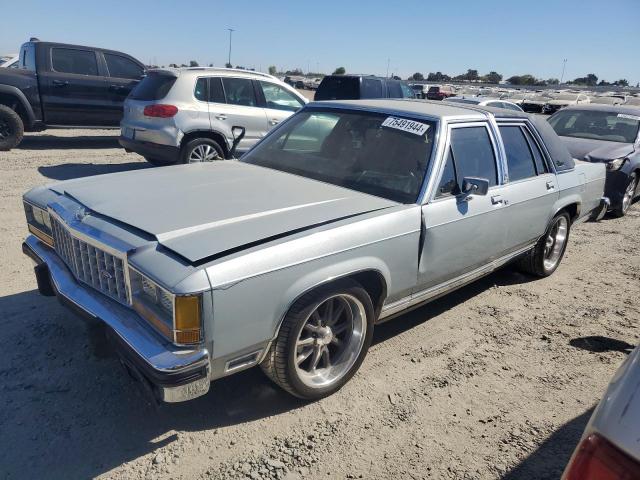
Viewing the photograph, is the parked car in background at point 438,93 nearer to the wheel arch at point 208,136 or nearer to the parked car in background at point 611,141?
the parked car in background at point 611,141

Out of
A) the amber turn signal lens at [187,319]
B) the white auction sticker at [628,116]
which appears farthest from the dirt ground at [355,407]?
the white auction sticker at [628,116]

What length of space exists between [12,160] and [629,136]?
10498 mm

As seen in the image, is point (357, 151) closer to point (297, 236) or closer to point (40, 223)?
point (297, 236)

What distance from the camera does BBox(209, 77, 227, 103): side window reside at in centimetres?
789

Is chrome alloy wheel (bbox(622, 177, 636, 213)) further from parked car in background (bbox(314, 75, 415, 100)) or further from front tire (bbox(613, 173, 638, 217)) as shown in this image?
parked car in background (bbox(314, 75, 415, 100))

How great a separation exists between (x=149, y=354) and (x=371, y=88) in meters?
10.4

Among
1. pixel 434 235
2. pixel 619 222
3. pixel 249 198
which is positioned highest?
pixel 249 198

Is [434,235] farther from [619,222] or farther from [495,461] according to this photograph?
[619,222]

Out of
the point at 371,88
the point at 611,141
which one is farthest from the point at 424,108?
the point at 371,88

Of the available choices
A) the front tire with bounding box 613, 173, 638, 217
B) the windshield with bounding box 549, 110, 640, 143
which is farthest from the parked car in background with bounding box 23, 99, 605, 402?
the windshield with bounding box 549, 110, 640, 143

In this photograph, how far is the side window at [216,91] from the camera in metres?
7.89

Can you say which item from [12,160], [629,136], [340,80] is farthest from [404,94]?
[12,160]

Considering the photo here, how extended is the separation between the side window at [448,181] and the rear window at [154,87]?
5.43 metres

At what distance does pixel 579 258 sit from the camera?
5.90 metres
